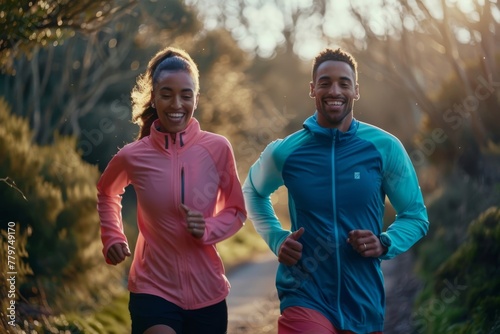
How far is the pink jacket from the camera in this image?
5391mm

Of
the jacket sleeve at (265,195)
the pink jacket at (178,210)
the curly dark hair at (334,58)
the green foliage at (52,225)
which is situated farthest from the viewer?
the green foliage at (52,225)

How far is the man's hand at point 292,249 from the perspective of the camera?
5273 millimetres

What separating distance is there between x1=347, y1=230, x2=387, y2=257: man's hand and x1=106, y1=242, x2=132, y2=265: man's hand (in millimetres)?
1306

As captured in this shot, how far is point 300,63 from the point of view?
5291 cm

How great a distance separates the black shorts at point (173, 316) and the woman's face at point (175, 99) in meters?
1.00

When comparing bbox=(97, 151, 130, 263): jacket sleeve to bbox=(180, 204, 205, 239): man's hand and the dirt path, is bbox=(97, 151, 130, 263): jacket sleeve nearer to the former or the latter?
bbox=(180, 204, 205, 239): man's hand

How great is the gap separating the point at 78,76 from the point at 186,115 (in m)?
15.5

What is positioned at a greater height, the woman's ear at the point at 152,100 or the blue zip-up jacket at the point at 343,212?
the woman's ear at the point at 152,100

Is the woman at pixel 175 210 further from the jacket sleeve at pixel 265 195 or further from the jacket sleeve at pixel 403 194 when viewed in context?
the jacket sleeve at pixel 403 194

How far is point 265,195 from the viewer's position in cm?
597

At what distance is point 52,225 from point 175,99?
504 cm

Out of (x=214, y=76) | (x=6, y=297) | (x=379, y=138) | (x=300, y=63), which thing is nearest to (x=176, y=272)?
(x=379, y=138)

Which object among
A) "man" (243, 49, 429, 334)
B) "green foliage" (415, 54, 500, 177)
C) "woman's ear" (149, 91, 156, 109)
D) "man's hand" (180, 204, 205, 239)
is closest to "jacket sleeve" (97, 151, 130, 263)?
"woman's ear" (149, 91, 156, 109)

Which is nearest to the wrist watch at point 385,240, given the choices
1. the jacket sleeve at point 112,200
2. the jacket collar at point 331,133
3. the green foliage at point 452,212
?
the jacket collar at point 331,133
